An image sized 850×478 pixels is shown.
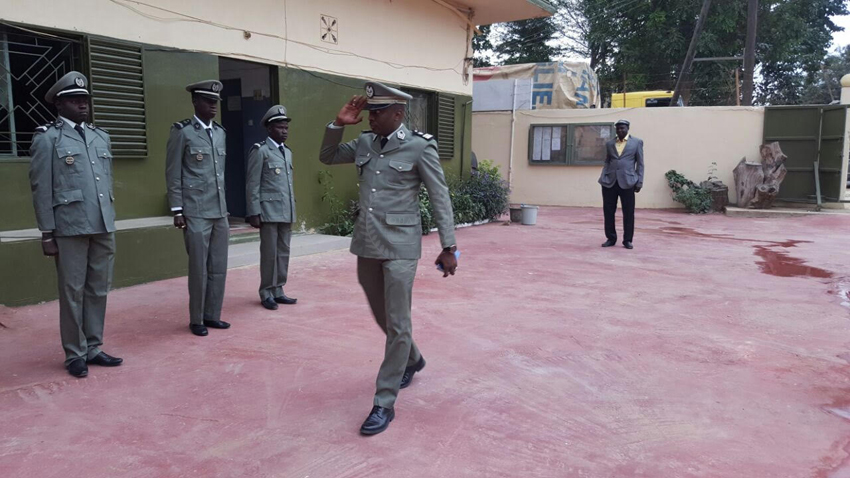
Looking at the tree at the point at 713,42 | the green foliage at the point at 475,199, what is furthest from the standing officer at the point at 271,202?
the tree at the point at 713,42

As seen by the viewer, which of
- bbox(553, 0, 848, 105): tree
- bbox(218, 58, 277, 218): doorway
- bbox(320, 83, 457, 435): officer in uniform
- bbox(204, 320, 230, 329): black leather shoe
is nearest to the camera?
bbox(320, 83, 457, 435): officer in uniform

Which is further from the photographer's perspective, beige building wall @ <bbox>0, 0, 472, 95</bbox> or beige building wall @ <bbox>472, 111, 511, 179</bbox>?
beige building wall @ <bbox>472, 111, 511, 179</bbox>

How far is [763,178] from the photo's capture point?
13.3m

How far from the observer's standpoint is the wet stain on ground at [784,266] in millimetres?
7266

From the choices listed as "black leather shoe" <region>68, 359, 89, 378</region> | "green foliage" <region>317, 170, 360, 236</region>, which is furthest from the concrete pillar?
"black leather shoe" <region>68, 359, 89, 378</region>

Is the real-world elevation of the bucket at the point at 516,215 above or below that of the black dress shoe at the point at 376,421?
above

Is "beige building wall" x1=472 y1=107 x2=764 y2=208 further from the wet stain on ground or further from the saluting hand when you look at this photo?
the saluting hand

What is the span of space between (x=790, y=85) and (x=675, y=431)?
1010 inches

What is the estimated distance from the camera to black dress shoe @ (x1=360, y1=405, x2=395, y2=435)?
10.4ft

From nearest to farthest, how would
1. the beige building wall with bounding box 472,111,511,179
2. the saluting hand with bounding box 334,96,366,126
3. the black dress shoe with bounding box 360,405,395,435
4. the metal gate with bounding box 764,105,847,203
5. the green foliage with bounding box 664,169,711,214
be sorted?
1. the black dress shoe with bounding box 360,405,395,435
2. the saluting hand with bounding box 334,96,366,126
3. the metal gate with bounding box 764,105,847,203
4. the green foliage with bounding box 664,169,711,214
5. the beige building wall with bounding box 472,111,511,179

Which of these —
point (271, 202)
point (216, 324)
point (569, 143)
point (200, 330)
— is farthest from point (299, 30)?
point (569, 143)

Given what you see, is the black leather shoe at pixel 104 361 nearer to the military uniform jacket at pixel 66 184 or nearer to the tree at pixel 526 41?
the military uniform jacket at pixel 66 184

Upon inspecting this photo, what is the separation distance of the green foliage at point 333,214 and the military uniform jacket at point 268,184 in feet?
11.2

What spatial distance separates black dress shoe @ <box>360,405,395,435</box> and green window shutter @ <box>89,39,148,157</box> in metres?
4.42
